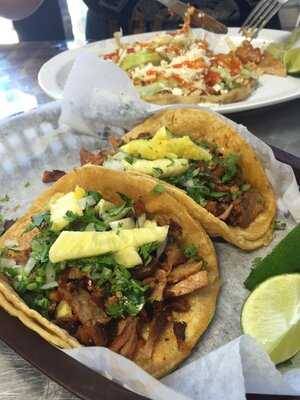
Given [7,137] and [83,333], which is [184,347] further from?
[7,137]

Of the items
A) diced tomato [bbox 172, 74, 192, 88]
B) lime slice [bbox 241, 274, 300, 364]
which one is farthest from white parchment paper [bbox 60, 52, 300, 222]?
lime slice [bbox 241, 274, 300, 364]

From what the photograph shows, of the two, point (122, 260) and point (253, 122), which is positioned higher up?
point (122, 260)

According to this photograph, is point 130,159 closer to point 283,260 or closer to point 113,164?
point 113,164

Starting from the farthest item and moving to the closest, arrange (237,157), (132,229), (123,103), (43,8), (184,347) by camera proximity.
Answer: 1. (43,8)
2. (123,103)
3. (237,157)
4. (132,229)
5. (184,347)

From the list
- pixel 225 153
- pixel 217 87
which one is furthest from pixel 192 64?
pixel 225 153

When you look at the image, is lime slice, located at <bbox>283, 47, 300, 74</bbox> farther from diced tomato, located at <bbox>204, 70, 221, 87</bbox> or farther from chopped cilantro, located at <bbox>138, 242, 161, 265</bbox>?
chopped cilantro, located at <bbox>138, 242, 161, 265</bbox>

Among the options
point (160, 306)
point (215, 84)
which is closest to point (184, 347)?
point (160, 306)

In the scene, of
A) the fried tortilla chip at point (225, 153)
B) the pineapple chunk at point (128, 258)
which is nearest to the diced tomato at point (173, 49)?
the fried tortilla chip at point (225, 153)

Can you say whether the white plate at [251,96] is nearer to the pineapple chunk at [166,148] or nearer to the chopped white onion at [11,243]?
the pineapple chunk at [166,148]
